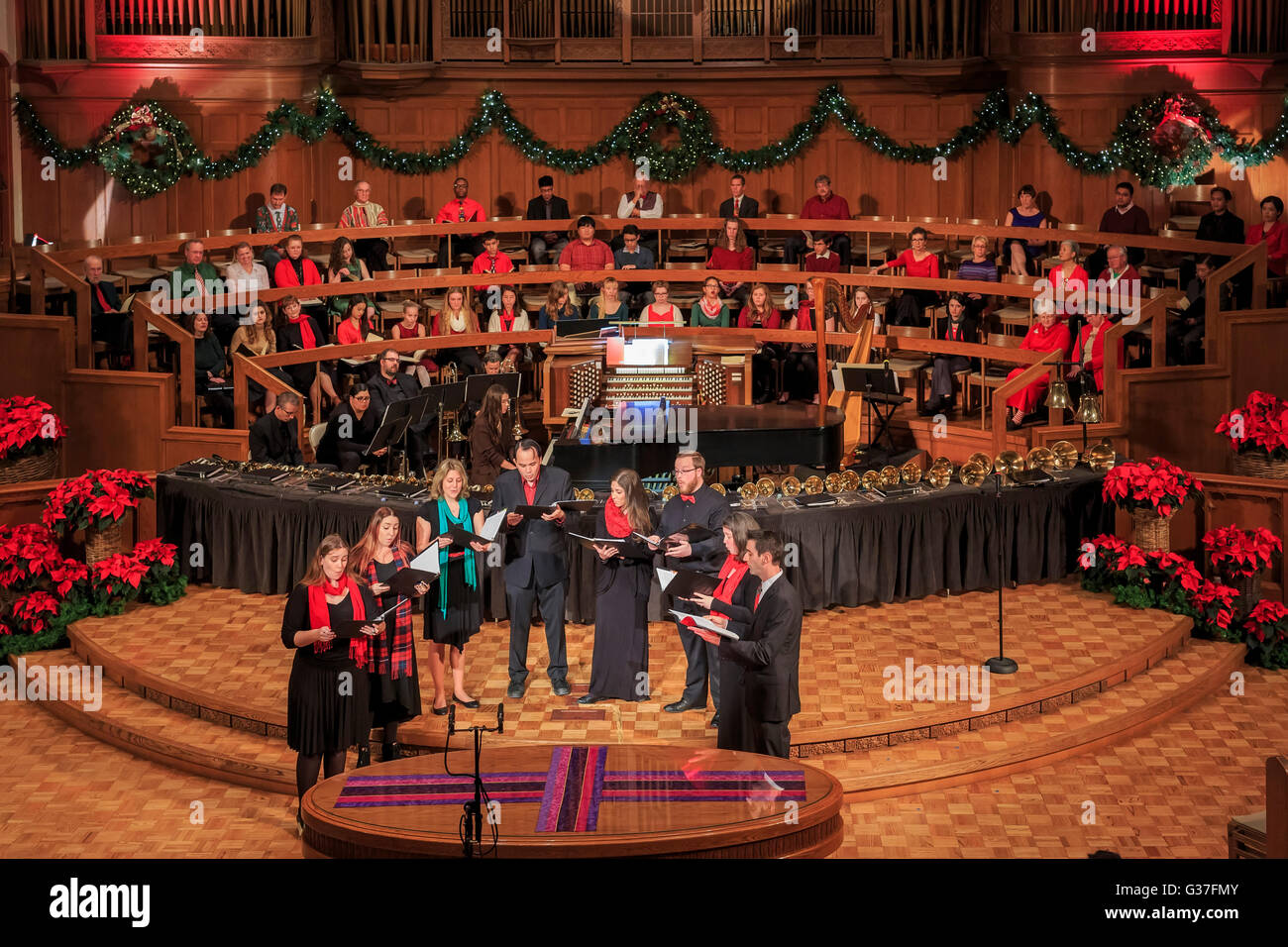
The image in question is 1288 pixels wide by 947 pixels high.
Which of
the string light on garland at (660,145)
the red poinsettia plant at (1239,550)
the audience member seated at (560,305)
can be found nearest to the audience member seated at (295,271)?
the audience member seated at (560,305)

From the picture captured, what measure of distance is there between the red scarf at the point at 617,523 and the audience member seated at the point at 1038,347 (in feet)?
16.3

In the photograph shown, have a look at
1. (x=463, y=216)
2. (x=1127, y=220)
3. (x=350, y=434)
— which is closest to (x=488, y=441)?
(x=350, y=434)

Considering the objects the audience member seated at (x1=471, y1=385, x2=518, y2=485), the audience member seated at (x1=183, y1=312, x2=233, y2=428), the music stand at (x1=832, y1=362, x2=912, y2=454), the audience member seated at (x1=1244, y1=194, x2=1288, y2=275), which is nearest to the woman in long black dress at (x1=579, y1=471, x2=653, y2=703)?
the audience member seated at (x1=471, y1=385, x2=518, y2=485)

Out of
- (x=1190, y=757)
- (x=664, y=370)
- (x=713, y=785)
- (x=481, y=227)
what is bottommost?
(x=1190, y=757)

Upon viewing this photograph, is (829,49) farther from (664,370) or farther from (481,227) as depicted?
(664,370)

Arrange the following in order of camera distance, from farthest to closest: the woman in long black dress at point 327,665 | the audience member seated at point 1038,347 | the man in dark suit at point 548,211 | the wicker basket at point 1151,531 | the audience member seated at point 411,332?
the man in dark suit at point 548,211 < the audience member seated at point 411,332 < the audience member seated at point 1038,347 < the wicker basket at point 1151,531 < the woman in long black dress at point 327,665

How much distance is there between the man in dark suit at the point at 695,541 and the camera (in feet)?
29.6

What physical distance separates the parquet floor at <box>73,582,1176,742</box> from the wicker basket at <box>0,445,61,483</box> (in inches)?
59.5

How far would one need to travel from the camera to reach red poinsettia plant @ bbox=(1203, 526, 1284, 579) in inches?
413

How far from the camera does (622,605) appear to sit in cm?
911

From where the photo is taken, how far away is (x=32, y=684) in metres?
10.2

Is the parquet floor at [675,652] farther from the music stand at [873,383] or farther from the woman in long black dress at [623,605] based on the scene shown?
the music stand at [873,383]
